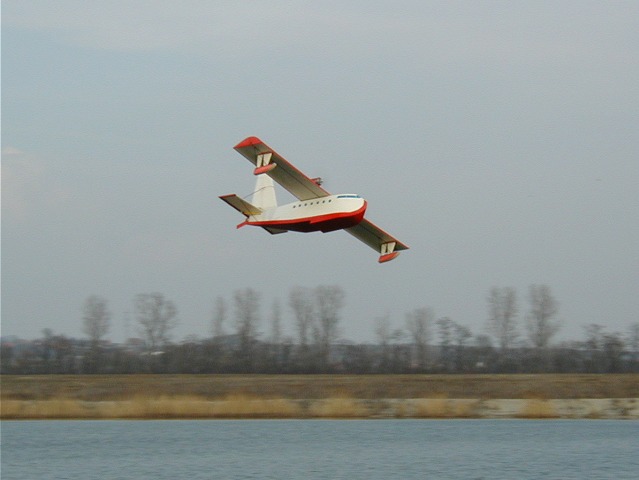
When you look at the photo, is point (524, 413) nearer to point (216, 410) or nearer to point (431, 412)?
point (431, 412)

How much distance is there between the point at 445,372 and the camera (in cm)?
9300

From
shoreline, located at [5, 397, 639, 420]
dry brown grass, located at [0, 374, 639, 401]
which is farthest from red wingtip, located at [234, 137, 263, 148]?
dry brown grass, located at [0, 374, 639, 401]

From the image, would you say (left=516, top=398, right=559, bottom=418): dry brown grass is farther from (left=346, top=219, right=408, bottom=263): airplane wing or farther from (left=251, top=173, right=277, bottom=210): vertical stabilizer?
(left=251, top=173, right=277, bottom=210): vertical stabilizer

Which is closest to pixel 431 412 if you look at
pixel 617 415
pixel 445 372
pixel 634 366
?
pixel 617 415

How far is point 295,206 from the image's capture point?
41.3 meters

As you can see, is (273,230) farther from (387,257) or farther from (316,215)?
(387,257)

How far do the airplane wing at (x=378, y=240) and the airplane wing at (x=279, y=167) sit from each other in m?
4.04

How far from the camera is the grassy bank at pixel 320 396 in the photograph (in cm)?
6206

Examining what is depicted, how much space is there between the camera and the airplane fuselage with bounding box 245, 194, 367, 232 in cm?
3925
